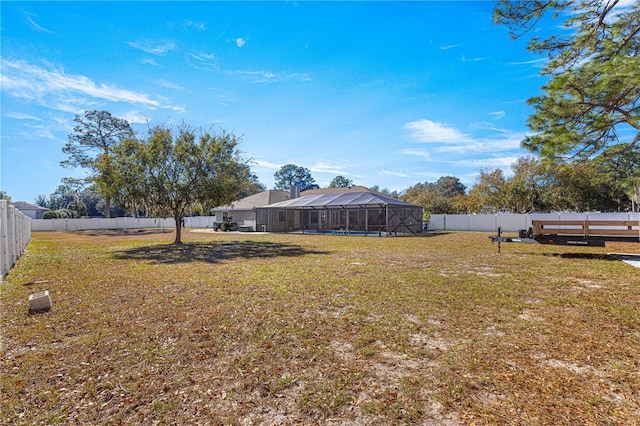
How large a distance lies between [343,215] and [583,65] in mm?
23429

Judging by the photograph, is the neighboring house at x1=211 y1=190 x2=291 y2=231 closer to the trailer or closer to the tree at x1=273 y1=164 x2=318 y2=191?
the trailer

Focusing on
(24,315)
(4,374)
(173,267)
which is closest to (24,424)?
(4,374)

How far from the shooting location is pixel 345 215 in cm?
2920

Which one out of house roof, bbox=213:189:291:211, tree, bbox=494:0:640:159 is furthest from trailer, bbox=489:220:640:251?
house roof, bbox=213:189:291:211

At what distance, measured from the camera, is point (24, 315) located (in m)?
4.63

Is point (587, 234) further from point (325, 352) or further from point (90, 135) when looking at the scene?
point (90, 135)

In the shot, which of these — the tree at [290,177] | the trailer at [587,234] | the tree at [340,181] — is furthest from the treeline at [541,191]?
the tree at [290,177]

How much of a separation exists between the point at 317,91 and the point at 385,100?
350 centimetres

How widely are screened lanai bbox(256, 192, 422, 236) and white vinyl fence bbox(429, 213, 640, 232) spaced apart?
14.4 feet

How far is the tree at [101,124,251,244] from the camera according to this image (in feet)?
44.4

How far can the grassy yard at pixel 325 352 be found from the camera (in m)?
2.32

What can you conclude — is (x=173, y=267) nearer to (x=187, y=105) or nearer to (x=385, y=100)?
(x=187, y=105)

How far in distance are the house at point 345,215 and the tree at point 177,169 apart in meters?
10.9

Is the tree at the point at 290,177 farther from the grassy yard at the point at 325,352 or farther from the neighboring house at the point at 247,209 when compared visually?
the grassy yard at the point at 325,352
